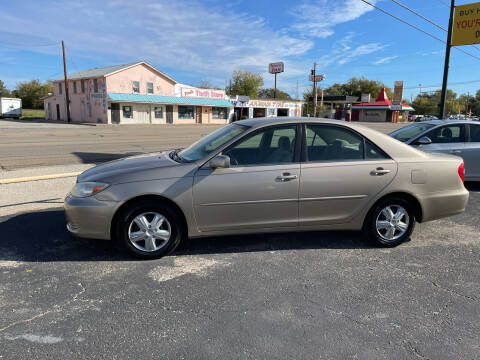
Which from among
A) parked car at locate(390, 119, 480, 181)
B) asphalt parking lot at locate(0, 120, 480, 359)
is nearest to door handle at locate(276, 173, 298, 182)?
asphalt parking lot at locate(0, 120, 480, 359)

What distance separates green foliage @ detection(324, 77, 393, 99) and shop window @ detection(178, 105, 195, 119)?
73444 millimetres

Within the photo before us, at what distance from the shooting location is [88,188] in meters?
3.97

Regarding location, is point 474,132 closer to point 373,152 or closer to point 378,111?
point 373,152

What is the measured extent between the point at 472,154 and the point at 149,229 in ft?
22.6

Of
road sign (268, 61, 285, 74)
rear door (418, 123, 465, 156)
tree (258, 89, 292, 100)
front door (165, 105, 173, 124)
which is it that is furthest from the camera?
tree (258, 89, 292, 100)

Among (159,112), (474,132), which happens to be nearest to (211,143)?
(474,132)

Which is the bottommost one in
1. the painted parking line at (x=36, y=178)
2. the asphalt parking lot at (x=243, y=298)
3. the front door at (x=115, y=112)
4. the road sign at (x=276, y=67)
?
the asphalt parking lot at (x=243, y=298)

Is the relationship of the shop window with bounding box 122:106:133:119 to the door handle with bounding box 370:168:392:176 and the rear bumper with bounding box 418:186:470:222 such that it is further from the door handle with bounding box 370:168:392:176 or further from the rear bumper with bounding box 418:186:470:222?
the rear bumper with bounding box 418:186:470:222

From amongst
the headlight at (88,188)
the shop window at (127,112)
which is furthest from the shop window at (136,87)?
the headlight at (88,188)

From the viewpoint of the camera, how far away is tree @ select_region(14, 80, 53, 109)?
261 ft

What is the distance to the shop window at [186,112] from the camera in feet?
160

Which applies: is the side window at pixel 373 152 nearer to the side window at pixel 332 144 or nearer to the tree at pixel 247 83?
the side window at pixel 332 144

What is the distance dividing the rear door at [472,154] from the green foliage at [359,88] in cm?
10829

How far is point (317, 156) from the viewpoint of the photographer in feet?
14.1
